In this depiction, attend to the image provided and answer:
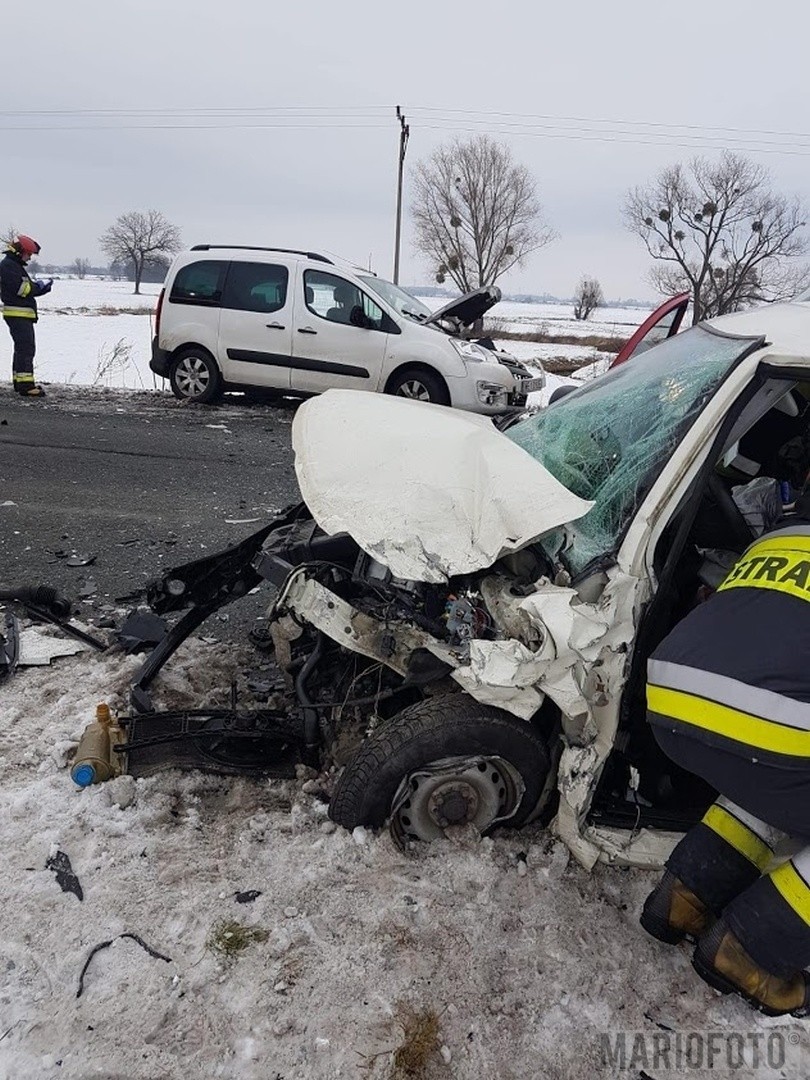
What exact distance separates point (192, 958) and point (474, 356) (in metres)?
7.56

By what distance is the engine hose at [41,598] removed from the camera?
11.4 ft

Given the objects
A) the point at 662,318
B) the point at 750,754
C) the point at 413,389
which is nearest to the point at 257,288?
the point at 413,389

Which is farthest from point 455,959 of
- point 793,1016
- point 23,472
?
point 23,472

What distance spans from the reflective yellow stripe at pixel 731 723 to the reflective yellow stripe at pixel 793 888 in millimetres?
378

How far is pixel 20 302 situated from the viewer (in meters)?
8.73

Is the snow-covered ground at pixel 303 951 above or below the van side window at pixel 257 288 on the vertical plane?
below

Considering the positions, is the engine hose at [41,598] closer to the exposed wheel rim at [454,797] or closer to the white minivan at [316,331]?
the exposed wheel rim at [454,797]

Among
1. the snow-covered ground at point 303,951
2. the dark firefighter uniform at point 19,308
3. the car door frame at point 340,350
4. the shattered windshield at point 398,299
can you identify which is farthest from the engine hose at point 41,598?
the dark firefighter uniform at point 19,308

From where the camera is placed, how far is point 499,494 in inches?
86.7

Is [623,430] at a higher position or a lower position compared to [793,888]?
higher

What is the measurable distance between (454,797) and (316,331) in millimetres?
7243

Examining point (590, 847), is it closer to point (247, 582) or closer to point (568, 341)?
A: point (247, 582)

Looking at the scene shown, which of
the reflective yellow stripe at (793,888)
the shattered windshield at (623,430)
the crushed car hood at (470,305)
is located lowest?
the reflective yellow stripe at (793,888)

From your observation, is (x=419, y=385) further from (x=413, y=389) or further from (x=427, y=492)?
Result: (x=427, y=492)
